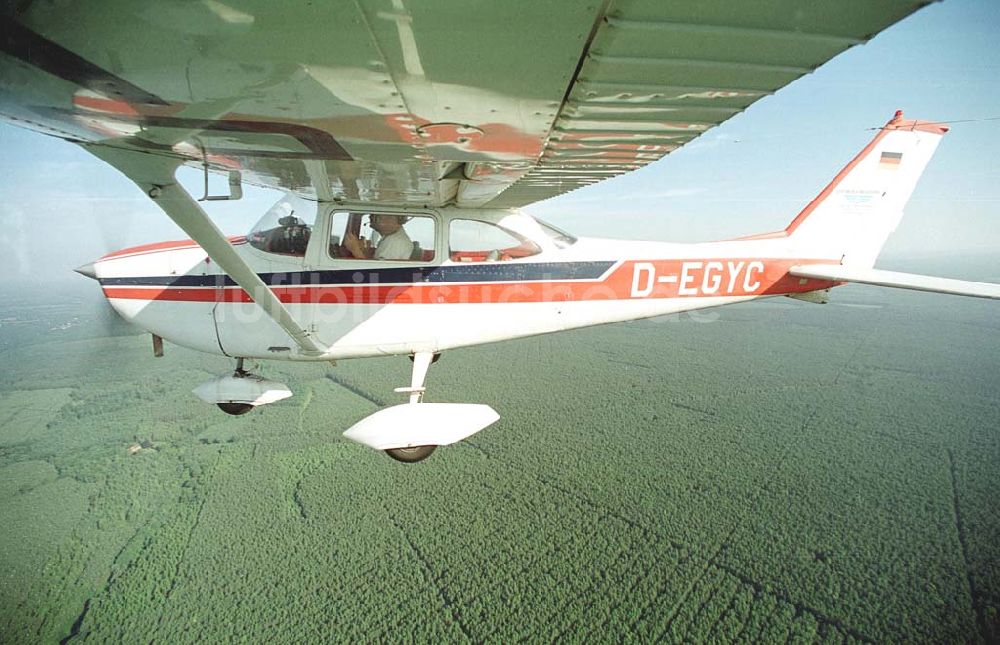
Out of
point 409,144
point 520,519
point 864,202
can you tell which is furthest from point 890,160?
point 520,519

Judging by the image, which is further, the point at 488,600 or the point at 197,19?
the point at 488,600

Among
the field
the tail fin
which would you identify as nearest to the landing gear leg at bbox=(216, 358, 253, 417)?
the tail fin

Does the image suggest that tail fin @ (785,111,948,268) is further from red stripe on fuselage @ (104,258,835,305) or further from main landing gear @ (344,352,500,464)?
main landing gear @ (344,352,500,464)

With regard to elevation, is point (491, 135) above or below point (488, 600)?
above

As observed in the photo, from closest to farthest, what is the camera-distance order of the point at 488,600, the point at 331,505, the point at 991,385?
1. the point at 488,600
2. the point at 331,505
3. the point at 991,385

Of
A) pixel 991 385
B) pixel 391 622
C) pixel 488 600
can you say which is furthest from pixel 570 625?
pixel 991 385

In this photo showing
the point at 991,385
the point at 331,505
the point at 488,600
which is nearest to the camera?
the point at 488,600

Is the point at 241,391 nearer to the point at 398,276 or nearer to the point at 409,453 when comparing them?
the point at 409,453

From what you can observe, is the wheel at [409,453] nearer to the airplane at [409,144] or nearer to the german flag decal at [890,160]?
the airplane at [409,144]

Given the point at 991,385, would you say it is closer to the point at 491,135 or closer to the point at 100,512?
the point at 491,135
